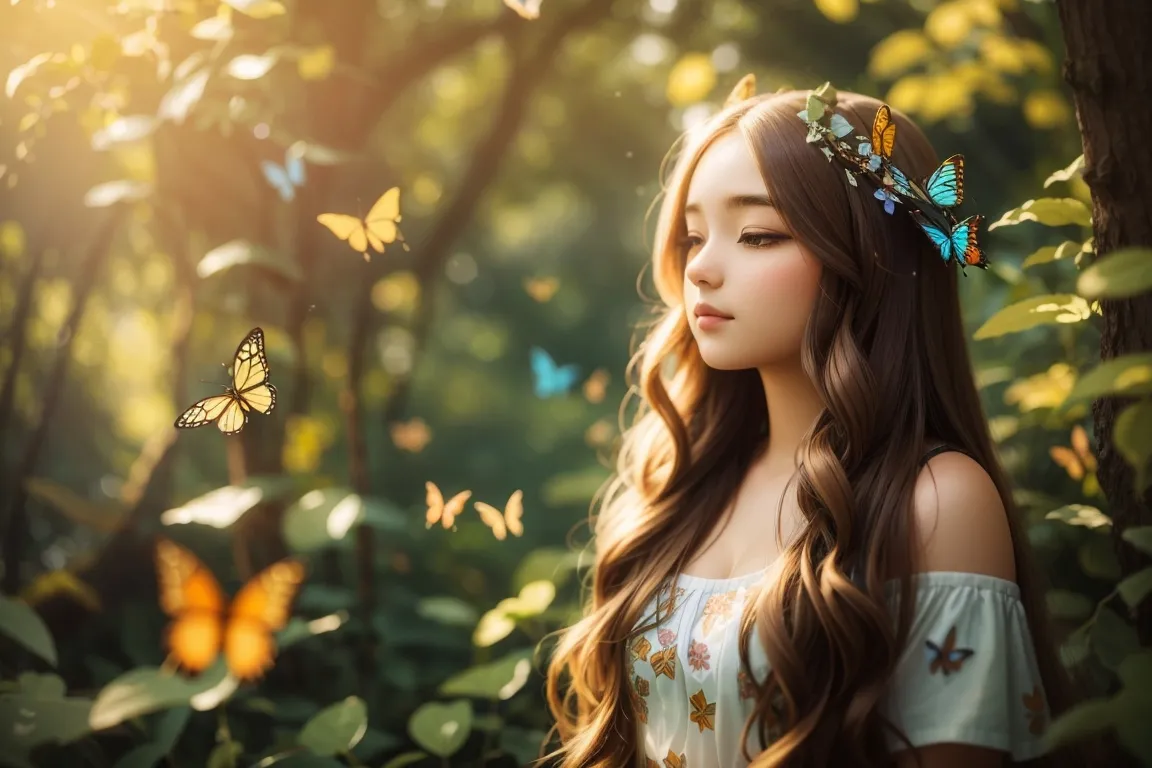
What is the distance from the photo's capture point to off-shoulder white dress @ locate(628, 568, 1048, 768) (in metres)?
1.17

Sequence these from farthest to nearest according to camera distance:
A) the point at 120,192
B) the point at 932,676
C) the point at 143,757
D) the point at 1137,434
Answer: the point at 120,192 → the point at 143,757 → the point at 932,676 → the point at 1137,434

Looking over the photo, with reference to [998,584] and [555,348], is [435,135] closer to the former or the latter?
[555,348]

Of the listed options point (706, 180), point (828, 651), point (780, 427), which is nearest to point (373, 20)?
point (706, 180)

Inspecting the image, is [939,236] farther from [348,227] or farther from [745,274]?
[348,227]

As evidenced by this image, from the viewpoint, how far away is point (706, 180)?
146 cm

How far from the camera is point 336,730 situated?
171 centimetres

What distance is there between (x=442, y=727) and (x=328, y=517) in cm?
51

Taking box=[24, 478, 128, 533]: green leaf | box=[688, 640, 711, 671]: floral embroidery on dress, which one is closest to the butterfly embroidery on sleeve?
box=[688, 640, 711, 671]: floral embroidery on dress

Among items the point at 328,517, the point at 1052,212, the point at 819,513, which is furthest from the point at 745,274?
the point at 328,517

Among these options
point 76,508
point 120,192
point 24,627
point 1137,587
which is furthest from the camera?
point 76,508

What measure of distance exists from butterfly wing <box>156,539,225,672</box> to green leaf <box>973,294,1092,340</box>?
1386 mm

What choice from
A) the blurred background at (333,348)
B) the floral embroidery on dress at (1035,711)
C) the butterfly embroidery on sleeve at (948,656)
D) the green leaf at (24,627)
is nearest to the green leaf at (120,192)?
the blurred background at (333,348)

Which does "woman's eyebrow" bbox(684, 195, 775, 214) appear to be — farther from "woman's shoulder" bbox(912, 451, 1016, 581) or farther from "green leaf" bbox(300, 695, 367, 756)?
"green leaf" bbox(300, 695, 367, 756)

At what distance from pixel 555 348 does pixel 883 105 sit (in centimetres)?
287
